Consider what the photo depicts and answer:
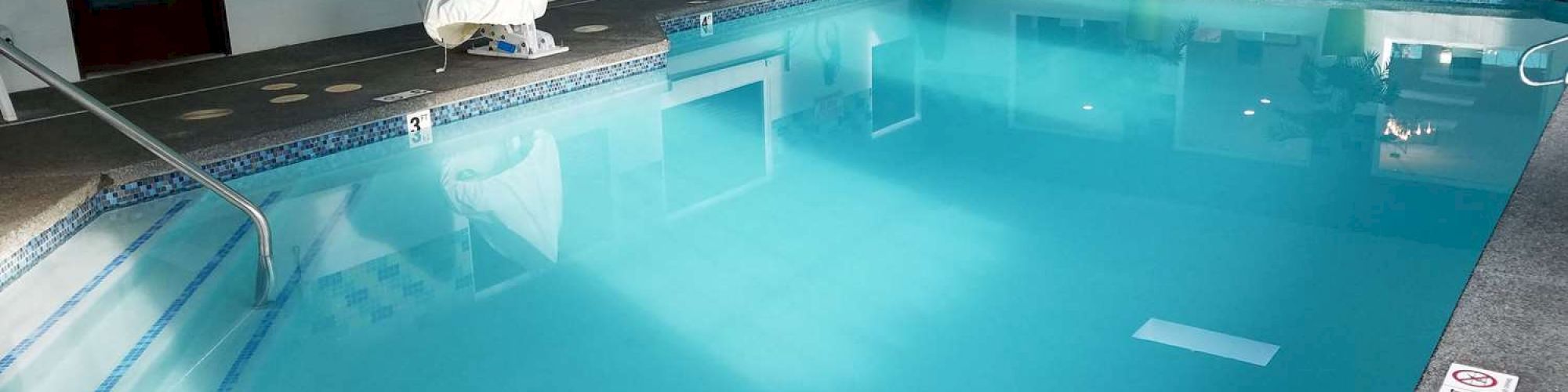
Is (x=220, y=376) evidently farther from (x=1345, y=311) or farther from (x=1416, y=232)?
(x=1416, y=232)

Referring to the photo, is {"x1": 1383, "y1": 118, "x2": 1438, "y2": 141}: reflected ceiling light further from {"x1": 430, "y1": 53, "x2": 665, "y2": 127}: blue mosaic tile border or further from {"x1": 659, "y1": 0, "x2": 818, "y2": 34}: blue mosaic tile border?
{"x1": 659, "y1": 0, "x2": 818, "y2": 34}: blue mosaic tile border

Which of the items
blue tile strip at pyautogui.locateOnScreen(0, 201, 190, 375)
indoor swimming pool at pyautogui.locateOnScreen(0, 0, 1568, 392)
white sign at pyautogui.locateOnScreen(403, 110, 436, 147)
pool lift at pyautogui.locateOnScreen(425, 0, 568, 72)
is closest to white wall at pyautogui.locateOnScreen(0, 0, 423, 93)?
pool lift at pyautogui.locateOnScreen(425, 0, 568, 72)

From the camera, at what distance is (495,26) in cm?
618

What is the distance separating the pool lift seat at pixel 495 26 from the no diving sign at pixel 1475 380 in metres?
4.31

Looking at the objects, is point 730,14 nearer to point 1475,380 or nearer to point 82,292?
point 82,292

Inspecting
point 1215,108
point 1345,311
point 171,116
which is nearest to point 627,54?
point 171,116

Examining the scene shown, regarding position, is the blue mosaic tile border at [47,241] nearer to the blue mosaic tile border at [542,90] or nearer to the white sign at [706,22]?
the blue mosaic tile border at [542,90]

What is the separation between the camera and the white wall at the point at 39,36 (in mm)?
5566

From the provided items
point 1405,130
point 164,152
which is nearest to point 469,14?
point 164,152

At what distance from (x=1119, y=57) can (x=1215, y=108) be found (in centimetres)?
144

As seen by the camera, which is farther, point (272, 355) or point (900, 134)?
point (900, 134)

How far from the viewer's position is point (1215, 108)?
582 centimetres

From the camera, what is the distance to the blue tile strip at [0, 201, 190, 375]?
330cm

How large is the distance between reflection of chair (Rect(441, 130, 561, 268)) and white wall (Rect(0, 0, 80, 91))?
1975 mm
